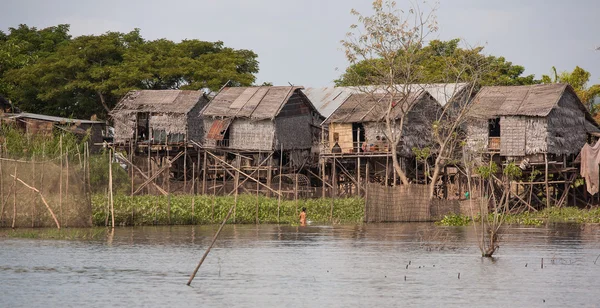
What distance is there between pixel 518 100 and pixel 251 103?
38.1ft

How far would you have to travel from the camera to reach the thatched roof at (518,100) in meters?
39.8

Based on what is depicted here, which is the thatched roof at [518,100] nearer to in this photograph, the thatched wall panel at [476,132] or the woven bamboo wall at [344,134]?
the thatched wall panel at [476,132]

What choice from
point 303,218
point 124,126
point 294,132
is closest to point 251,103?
point 294,132

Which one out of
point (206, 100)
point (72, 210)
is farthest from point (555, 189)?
point (72, 210)

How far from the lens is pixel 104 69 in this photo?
165ft

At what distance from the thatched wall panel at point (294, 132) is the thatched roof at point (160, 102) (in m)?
4.10

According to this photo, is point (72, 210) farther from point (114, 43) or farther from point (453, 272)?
point (114, 43)

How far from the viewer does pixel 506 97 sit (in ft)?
135

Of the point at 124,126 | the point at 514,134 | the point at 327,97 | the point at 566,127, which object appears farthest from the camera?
the point at 327,97

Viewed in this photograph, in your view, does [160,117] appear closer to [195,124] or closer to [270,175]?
[195,124]

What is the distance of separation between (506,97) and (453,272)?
79.3 feet

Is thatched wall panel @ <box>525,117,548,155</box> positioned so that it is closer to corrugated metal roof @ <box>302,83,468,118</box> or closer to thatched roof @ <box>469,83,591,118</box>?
thatched roof @ <box>469,83,591,118</box>

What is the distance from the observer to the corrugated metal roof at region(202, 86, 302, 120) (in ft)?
140

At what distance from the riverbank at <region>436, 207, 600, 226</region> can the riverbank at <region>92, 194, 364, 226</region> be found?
336 cm
